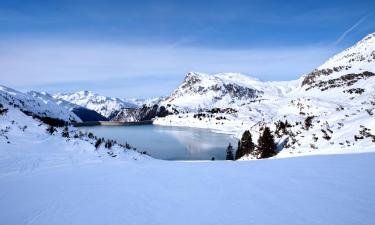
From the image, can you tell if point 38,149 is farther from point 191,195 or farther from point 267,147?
point 267,147

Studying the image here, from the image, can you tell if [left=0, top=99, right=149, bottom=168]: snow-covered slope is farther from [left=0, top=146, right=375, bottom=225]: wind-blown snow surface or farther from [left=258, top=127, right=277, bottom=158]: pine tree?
[left=258, top=127, right=277, bottom=158]: pine tree

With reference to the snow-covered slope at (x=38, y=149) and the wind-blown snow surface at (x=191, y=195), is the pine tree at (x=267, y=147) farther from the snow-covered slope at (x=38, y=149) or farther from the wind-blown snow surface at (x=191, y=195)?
the wind-blown snow surface at (x=191, y=195)

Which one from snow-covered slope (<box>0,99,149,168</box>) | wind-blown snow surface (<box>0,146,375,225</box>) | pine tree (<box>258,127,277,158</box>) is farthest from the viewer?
pine tree (<box>258,127,277,158</box>)

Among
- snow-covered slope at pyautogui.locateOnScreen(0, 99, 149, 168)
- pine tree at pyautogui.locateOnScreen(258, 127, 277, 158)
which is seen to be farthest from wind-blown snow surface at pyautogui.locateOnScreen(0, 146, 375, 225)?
pine tree at pyautogui.locateOnScreen(258, 127, 277, 158)

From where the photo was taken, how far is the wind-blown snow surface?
26.2 feet

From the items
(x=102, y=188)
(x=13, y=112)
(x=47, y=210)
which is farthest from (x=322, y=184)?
(x=13, y=112)

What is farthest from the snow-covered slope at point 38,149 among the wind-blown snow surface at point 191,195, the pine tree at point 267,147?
the pine tree at point 267,147

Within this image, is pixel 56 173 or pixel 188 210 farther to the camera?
pixel 56 173

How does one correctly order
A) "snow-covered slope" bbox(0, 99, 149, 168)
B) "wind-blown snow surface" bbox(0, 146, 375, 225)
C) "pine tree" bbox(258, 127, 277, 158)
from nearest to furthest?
"wind-blown snow surface" bbox(0, 146, 375, 225), "snow-covered slope" bbox(0, 99, 149, 168), "pine tree" bbox(258, 127, 277, 158)

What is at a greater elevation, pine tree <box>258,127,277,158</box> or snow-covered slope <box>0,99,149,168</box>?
snow-covered slope <box>0,99,149,168</box>

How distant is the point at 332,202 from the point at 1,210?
381 inches

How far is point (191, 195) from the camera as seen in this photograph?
34.3ft

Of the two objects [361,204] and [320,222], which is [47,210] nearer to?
[320,222]

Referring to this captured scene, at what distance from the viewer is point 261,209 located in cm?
849
